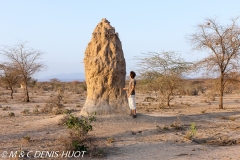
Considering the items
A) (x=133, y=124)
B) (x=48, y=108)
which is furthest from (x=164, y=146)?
(x=48, y=108)

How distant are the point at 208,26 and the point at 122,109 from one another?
763cm

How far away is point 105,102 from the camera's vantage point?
1059 centimetres

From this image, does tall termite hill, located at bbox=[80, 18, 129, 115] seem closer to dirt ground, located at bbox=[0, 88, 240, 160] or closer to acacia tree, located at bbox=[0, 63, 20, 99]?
dirt ground, located at bbox=[0, 88, 240, 160]

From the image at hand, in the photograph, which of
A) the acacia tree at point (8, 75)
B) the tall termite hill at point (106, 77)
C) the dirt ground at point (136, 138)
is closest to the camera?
the dirt ground at point (136, 138)

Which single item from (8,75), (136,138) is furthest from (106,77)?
(8,75)

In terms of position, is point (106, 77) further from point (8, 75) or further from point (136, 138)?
point (8, 75)

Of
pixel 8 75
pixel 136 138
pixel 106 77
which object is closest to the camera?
pixel 136 138

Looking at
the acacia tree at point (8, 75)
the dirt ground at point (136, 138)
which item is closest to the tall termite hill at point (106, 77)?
the dirt ground at point (136, 138)

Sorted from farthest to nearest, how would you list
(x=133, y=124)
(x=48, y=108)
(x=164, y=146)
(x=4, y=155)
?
1. (x=48, y=108)
2. (x=133, y=124)
3. (x=164, y=146)
4. (x=4, y=155)

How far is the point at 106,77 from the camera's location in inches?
422

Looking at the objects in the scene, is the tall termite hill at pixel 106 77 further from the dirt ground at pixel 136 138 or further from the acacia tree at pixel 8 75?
the acacia tree at pixel 8 75

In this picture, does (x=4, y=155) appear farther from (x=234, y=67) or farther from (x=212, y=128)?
(x=234, y=67)

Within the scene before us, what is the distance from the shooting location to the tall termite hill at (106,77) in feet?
34.7

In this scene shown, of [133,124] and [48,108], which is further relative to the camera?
[48,108]
